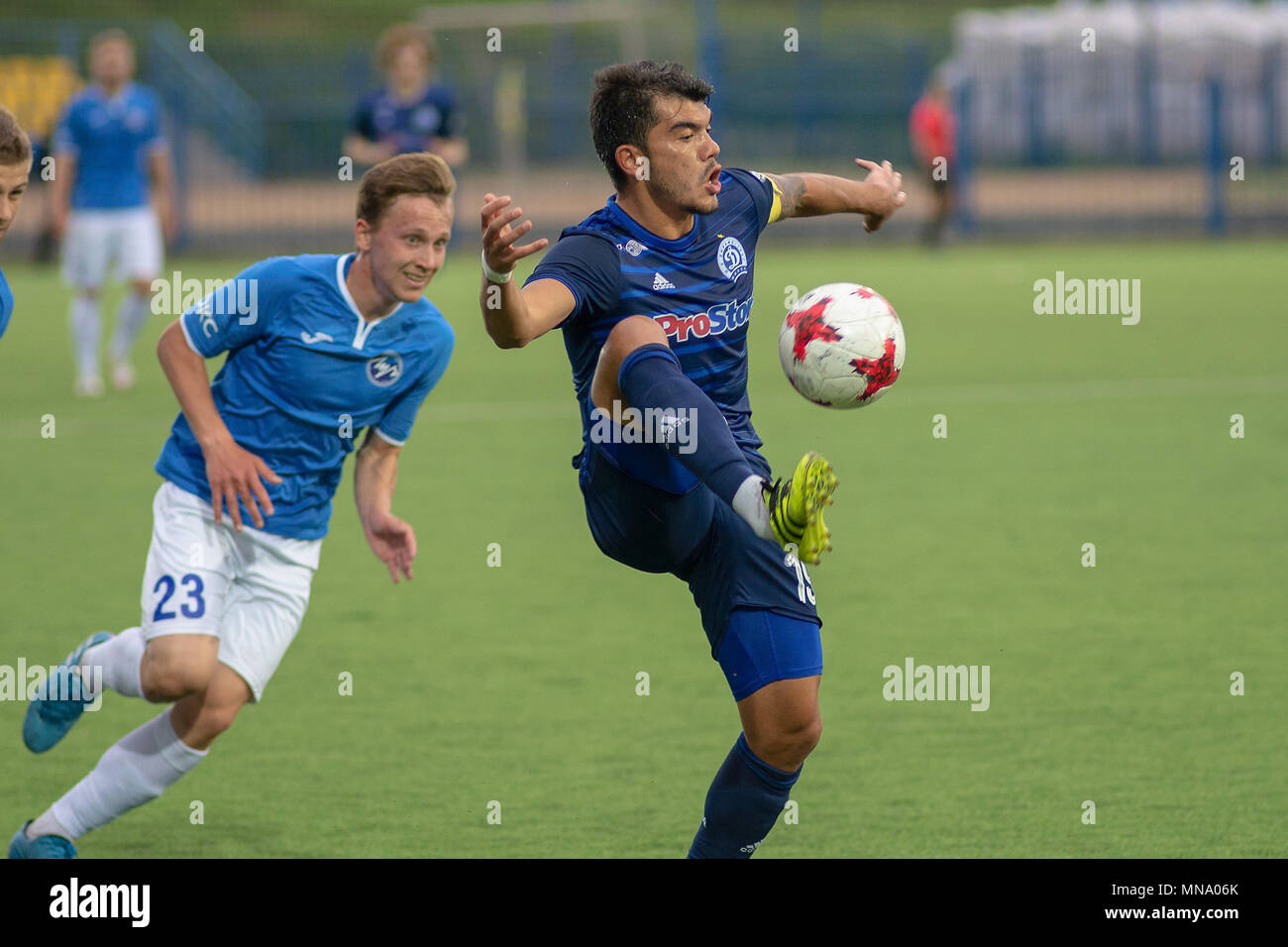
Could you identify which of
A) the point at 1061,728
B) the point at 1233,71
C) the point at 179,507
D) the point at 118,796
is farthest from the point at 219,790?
the point at 1233,71

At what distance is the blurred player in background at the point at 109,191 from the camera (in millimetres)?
12750

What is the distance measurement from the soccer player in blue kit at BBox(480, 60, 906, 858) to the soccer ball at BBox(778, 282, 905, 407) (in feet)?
0.53

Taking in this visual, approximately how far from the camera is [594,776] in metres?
5.43

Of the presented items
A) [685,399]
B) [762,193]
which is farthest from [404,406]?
[685,399]

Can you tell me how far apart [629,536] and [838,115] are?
2500cm

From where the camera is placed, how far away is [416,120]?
47.5ft

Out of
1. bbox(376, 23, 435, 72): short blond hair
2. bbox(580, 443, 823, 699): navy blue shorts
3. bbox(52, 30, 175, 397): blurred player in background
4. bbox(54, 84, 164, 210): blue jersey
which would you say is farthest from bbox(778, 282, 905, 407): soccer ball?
bbox(376, 23, 435, 72): short blond hair

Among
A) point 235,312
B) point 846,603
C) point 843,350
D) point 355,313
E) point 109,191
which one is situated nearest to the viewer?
point 843,350

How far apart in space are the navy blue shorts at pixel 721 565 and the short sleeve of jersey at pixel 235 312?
1034 millimetres

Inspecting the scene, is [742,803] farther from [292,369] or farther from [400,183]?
[400,183]

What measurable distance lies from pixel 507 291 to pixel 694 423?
0.53 m

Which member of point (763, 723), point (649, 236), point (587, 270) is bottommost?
point (763, 723)

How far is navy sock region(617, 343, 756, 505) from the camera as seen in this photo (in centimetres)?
403
